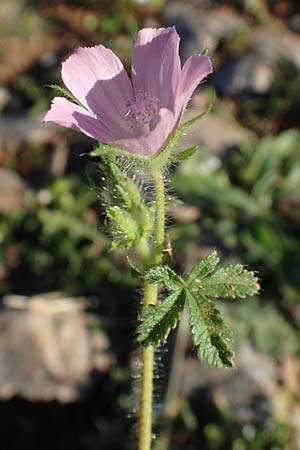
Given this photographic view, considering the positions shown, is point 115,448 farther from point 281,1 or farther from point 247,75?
point 281,1

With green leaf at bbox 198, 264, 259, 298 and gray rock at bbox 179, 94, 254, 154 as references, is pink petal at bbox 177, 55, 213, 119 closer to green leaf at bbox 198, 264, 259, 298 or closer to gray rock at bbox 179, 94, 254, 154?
green leaf at bbox 198, 264, 259, 298

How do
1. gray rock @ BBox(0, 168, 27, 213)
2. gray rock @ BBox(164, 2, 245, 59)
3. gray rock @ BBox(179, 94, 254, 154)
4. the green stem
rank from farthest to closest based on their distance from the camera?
gray rock @ BBox(164, 2, 245, 59), gray rock @ BBox(179, 94, 254, 154), gray rock @ BBox(0, 168, 27, 213), the green stem

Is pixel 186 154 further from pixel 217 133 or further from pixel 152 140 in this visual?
pixel 217 133

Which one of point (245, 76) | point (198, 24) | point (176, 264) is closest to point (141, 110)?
point (176, 264)

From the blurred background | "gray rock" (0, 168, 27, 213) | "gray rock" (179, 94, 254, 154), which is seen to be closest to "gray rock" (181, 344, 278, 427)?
the blurred background

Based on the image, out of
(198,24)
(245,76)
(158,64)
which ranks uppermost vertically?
(158,64)

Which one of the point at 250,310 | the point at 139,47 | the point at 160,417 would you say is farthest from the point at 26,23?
the point at 139,47
